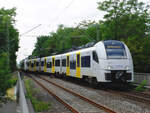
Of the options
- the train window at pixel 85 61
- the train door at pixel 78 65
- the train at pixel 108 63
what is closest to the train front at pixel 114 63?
the train at pixel 108 63

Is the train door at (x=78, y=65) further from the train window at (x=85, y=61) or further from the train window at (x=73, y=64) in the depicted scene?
the train window at (x=73, y=64)

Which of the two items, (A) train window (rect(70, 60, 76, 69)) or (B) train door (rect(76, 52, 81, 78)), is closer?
(B) train door (rect(76, 52, 81, 78))

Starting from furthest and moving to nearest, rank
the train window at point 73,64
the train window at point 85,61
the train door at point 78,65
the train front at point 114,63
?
the train window at point 73,64 < the train door at point 78,65 < the train window at point 85,61 < the train front at point 114,63

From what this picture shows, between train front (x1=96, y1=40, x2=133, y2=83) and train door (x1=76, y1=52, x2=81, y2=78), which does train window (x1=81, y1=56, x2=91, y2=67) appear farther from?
train front (x1=96, y1=40, x2=133, y2=83)

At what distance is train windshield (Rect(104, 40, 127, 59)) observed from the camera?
16.1 metres

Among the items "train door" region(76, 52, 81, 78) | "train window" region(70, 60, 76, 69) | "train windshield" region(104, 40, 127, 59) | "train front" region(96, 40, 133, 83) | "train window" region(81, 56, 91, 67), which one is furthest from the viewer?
"train window" region(70, 60, 76, 69)

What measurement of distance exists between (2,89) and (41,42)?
98733 millimetres

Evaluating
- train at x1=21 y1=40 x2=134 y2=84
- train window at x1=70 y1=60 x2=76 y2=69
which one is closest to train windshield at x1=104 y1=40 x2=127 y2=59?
train at x1=21 y1=40 x2=134 y2=84

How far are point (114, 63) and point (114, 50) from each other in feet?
3.25

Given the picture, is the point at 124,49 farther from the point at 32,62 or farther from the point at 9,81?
the point at 32,62

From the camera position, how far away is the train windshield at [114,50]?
1610 cm

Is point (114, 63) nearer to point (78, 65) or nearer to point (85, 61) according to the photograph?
point (85, 61)

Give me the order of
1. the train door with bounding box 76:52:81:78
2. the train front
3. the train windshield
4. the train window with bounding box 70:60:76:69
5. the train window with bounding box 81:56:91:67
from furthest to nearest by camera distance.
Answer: the train window with bounding box 70:60:76:69 < the train door with bounding box 76:52:81:78 < the train window with bounding box 81:56:91:67 < the train windshield < the train front

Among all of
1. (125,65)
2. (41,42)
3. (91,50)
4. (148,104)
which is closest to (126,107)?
(148,104)
